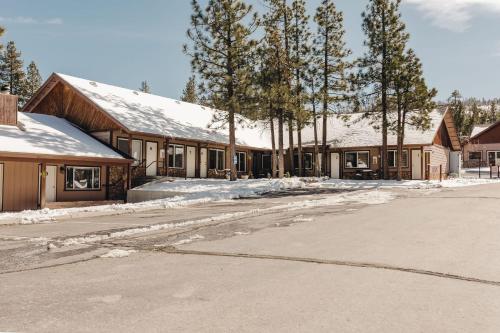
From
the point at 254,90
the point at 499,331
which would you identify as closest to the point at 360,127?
the point at 254,90

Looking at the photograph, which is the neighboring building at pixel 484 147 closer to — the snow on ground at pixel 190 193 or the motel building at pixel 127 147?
the motel building at pixel 127 147

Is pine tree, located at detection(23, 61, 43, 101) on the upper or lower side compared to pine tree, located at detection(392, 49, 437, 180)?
upper

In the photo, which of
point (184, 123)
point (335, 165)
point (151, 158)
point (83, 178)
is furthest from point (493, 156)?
point (83, 178)

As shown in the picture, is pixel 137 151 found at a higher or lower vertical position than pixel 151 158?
higher

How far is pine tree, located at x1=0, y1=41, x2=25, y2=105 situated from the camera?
57.5 meters

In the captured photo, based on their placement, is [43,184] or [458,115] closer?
[43,184]

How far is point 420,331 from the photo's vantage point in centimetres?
431

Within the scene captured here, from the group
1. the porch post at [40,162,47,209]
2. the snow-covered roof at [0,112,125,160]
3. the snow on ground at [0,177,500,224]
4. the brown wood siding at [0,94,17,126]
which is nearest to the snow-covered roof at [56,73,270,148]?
the snow-covered roof at [0,112,125,160]

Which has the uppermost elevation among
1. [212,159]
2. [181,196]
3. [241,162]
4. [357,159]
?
[357,159]

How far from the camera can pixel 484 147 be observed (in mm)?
60906

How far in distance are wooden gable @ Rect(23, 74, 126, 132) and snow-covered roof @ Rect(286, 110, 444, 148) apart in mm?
17486

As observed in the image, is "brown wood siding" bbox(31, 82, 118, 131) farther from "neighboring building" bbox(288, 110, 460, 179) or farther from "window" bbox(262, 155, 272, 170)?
"neighboring building" bbox(288, 110, 460, 179)

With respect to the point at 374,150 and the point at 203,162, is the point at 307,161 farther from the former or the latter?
the point at 203,162

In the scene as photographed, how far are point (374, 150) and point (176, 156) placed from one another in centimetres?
1671
